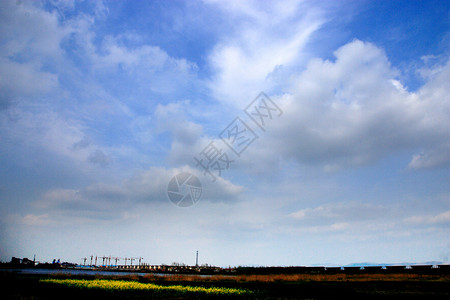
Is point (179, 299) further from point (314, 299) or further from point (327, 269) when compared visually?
point (327, 269)

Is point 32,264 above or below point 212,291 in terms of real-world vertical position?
below

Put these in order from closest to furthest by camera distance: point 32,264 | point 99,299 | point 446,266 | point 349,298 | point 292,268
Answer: point 99,299 < point 349,298 < point 446,266 < point 292,268 < point 32,264

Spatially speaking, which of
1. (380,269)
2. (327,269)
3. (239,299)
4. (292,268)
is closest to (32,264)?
(292,268)

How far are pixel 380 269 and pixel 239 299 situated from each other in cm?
4886

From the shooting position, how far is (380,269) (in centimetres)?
5422

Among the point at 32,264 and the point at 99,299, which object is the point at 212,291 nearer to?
the point at 99,299

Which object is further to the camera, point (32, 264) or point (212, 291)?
point (32, 264)

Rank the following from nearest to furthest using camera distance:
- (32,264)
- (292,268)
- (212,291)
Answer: (212,291), (292,268), (32,264)

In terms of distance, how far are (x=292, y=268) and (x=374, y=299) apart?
5637 centimetres

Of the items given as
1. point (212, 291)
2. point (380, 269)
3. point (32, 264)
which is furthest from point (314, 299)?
point (32, 264)

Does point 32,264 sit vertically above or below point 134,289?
below

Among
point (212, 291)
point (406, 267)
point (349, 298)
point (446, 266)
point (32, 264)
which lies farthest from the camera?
point (32, 264)

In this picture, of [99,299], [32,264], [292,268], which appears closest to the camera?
[99,299]

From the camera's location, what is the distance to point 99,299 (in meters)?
16.8
